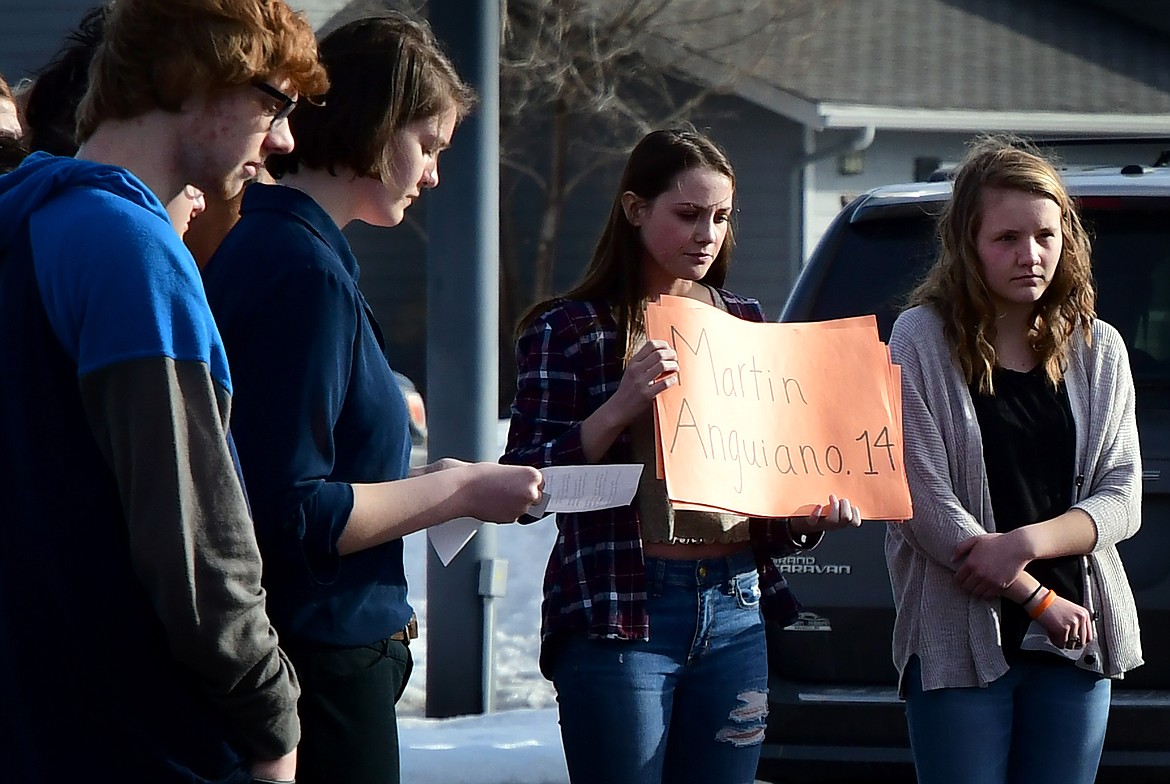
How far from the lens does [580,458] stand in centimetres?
301

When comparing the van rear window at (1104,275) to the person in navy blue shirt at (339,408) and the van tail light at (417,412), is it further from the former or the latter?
the van tail light at (417,412)

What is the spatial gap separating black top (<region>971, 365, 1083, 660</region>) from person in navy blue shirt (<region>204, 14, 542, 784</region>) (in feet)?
3.87

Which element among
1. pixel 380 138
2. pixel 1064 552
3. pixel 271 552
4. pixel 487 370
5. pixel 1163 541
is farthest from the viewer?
pixel 487 370

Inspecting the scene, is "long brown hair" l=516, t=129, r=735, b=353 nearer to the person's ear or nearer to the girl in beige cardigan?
the person's ear

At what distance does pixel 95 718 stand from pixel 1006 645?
6.33 feet

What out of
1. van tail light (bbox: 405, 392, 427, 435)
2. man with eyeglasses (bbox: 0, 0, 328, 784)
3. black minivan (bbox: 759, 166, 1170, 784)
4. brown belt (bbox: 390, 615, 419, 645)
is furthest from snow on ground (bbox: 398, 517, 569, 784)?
van tail light (bbox: 405, 392, 427, 435)

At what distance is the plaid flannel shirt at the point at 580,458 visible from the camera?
3.02 m

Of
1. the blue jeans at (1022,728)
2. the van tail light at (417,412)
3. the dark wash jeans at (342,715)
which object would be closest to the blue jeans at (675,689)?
the blue jeans at (1022,728)

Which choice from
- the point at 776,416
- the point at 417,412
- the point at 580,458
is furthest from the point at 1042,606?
the point at 417,412

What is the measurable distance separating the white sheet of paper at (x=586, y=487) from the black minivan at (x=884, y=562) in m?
1.41

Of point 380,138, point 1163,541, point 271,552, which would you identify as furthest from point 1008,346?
point 271,552

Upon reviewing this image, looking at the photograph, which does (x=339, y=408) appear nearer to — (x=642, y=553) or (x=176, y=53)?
(x=176, y=53)

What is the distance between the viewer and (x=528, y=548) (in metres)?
A: 9.47

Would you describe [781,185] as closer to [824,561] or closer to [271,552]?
[824,561]
